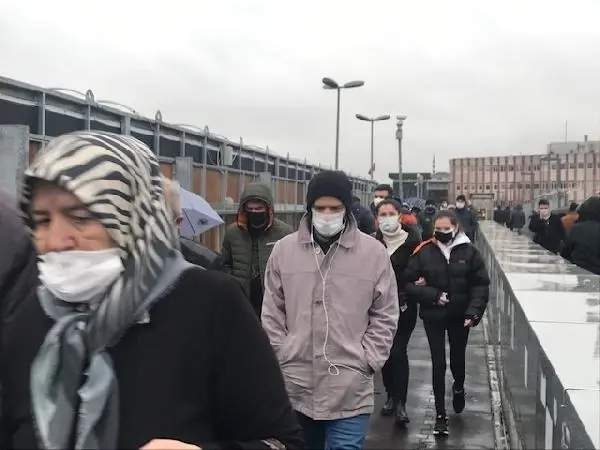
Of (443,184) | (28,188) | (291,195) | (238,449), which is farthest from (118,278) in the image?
(443,184)

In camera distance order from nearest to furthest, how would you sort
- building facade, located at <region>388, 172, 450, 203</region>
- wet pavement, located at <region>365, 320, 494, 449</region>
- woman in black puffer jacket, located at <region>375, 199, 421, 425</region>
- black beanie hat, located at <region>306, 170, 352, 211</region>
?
1. black beanie hat, located at <region>306, 170, 352, 211</region>
2. wet pavement, located at <region>365, 320, 494, 449</region>
3. woman in black puffer jacket, located at <region>375, 199, 421, 425</region>
4. building facade, located at <region>388, 172, 450, 203</region>

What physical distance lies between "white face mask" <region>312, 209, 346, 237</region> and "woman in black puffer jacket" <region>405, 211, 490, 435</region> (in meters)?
2.42

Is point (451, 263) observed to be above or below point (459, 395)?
above

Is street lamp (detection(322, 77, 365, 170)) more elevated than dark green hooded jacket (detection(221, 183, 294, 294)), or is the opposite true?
street lamp (detection(322, 77, 365, 170))

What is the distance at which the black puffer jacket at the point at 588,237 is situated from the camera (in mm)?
8336

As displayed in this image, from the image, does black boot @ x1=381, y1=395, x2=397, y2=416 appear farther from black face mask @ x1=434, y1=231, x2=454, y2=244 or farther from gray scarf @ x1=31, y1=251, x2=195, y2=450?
gray scarf @ x1=31, y1=251, x2=195, y2=450

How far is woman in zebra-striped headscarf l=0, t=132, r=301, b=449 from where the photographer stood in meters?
1.61

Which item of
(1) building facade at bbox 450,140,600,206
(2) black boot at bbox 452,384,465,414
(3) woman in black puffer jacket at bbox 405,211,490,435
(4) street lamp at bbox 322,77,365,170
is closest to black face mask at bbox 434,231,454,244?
(3) woman in black puffer jacket at bbox 405,211,490,435

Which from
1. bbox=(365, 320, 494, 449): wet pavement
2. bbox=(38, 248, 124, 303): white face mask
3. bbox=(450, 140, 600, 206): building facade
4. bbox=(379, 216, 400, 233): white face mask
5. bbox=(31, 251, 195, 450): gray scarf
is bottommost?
bbox=(365, 320, 494, 449): wet pavement

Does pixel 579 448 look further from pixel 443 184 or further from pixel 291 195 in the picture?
pixel 443 184

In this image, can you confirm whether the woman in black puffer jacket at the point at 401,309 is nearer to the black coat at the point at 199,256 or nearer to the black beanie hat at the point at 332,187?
the black beanie hat at the point at 332,187

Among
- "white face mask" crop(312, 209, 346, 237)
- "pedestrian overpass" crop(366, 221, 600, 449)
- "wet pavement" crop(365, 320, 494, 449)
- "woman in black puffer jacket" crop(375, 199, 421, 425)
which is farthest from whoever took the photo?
"woman in black puffer jacket" crop(375, 199, 421, 425)

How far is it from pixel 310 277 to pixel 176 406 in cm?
238

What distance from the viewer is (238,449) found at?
1621 millimetres
